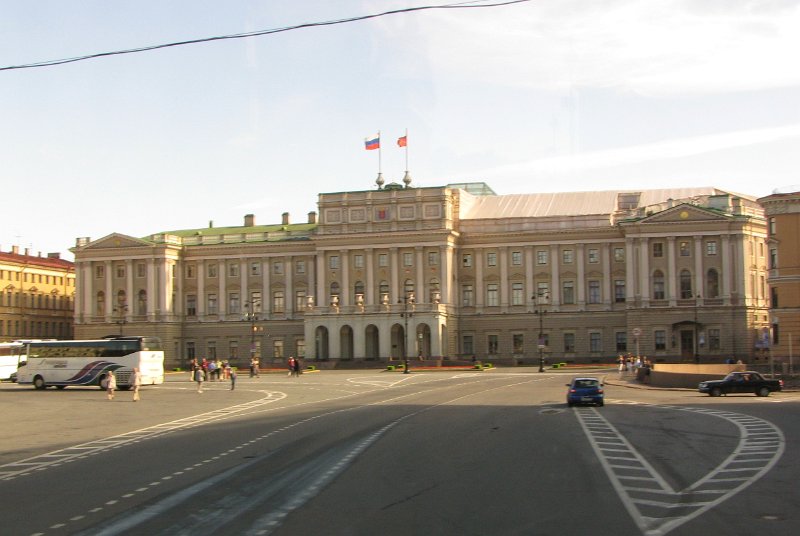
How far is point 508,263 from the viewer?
5034 inches

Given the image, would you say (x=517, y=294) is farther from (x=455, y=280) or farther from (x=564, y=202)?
(x=564, y=202)

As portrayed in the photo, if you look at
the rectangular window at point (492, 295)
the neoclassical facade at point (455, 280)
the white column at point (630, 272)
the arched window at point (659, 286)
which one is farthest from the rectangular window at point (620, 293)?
the rectangular window at point (492, 295)

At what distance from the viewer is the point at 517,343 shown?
127 meters

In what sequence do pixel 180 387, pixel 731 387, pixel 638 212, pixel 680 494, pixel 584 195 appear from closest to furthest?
pixel 680 494 → pixel 731 387 → pixel 180 387 → pixel 638 212 → pixel 584 195

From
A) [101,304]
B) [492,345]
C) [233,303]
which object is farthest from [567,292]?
[101,304]

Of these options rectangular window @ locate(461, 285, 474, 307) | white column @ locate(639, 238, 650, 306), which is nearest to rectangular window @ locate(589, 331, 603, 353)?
white column @ locate(639, 238, 650, 306)

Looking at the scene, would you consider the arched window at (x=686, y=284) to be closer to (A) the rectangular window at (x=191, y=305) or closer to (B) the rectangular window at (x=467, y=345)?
(B) the rectangular window at (x=467, y=345)

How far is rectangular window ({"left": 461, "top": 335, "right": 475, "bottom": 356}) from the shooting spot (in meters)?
129

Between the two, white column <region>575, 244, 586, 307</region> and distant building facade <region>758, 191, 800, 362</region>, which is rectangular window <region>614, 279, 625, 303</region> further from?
distant building facade <region>758, 191, 800, 362</region>

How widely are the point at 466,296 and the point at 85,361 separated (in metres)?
61.3

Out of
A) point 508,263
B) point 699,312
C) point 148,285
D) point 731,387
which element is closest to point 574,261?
point 508,263

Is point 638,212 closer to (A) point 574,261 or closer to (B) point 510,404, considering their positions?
(A) point 574,261

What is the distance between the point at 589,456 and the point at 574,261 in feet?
324

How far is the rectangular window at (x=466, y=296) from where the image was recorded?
12950cm
